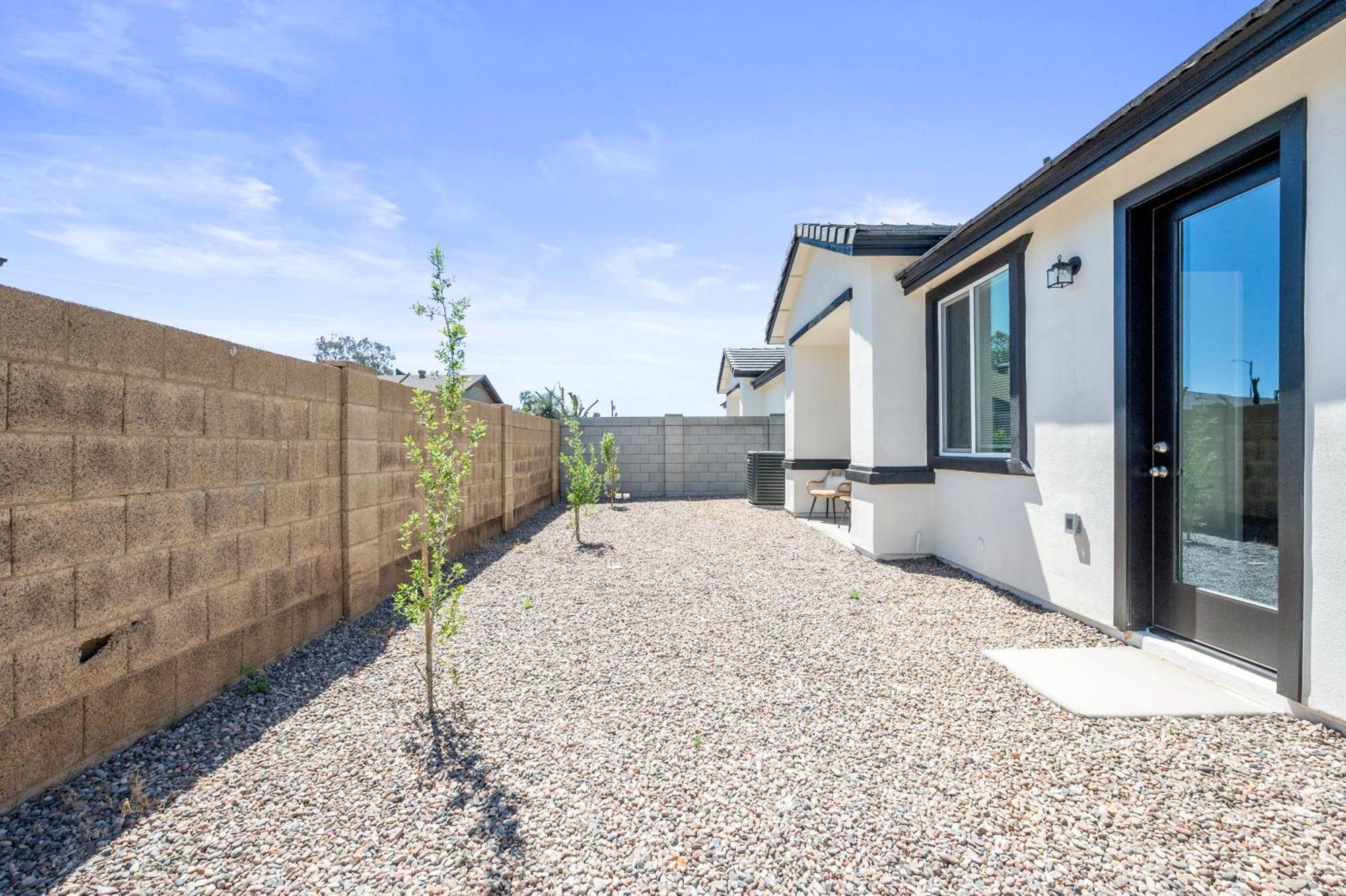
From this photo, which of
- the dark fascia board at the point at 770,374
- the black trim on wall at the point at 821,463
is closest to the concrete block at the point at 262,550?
the black trim on wall at the point at 821,463

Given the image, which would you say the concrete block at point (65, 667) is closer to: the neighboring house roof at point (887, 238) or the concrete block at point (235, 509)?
the concrete block at point (235, 509)

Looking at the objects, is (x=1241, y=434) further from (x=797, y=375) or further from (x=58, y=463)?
(x=797, y=375)

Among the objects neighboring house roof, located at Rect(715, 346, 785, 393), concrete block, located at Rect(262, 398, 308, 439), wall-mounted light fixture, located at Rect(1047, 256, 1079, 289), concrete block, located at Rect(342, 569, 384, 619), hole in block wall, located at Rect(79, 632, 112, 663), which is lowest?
concrete block, located at Rect(342, 569, 384, 619)

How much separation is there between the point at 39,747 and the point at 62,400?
47.8 inches

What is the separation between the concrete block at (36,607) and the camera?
6.23 feet

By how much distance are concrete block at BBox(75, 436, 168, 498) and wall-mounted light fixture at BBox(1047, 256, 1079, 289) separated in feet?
18.0

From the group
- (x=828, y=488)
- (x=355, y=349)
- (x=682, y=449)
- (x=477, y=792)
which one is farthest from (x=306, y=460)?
(x=355, y=349)

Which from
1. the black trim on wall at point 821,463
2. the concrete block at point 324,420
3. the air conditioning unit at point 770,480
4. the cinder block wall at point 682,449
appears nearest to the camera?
the concrete block at point 324,420

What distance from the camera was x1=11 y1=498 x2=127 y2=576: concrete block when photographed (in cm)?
196

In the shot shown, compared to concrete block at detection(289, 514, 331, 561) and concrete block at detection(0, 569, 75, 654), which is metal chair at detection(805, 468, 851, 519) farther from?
concrete block at detection(0, 569, 75, 654)

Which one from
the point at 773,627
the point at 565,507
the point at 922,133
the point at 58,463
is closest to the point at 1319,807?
the point at 773,627

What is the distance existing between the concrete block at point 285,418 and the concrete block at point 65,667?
1303mm

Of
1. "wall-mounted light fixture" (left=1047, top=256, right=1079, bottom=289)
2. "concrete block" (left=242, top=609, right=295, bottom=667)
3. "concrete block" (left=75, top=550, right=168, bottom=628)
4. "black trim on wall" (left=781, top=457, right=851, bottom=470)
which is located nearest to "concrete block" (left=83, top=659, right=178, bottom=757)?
"concrete block" (left=75, top=550, right=168, bottom=628)

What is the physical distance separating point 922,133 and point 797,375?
4081 millimetres
